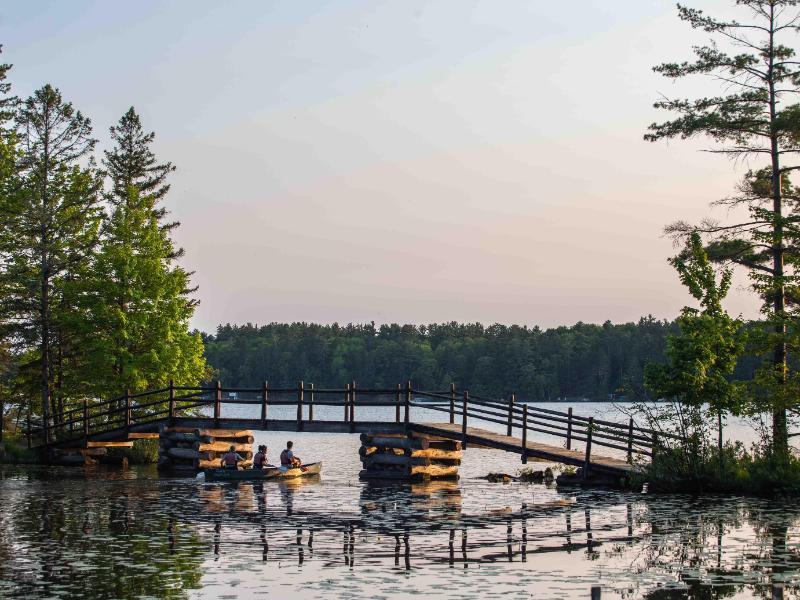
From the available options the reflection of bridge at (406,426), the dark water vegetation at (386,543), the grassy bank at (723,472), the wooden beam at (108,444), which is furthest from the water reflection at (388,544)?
the wooden beam at (108,444)

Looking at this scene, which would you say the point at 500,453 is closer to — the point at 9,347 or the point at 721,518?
the point at 9,347

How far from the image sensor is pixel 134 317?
4891cm

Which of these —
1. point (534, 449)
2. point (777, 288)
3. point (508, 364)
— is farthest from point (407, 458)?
point (508, 364)

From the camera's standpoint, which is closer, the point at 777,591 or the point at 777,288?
the point at 777,591

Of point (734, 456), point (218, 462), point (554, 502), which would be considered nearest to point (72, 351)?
point (218, 462)

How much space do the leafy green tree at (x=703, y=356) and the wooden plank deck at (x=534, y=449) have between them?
348 cm

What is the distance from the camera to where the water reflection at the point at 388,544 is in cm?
1697

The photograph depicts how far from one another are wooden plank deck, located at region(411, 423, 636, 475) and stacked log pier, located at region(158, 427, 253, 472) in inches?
341

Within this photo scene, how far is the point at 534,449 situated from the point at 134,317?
2172 cm

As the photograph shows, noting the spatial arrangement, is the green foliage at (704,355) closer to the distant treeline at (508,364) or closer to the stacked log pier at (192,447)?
the stacked log pier at (192,447)

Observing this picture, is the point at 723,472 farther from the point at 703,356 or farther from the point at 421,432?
the point at 421,432

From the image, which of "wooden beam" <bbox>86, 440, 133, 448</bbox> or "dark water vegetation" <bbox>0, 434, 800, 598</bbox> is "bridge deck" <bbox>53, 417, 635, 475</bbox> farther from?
"dark water vegetation" <bbox>0, 434, 800, 598</bbox>

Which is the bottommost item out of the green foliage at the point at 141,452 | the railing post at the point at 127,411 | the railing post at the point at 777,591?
the green foliage at the point at 141,452

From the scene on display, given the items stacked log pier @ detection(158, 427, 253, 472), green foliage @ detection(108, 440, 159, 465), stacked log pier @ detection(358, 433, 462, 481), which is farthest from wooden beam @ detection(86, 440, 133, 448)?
stacked log pier @ detection(358, 433, 462, 481)
